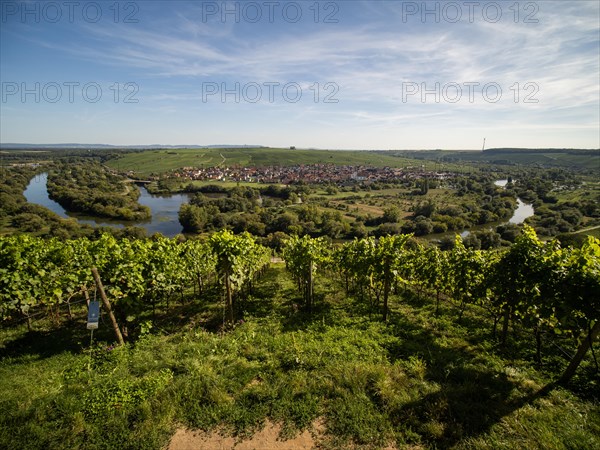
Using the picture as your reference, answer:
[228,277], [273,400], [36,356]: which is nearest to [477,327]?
[273,400]

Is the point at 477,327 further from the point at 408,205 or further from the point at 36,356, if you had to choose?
the point at 408,205

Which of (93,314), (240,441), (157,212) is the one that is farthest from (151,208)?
(240,441)

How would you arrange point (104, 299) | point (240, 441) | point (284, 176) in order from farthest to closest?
point (284, 176) < point (104, 299) < point (240, 441)

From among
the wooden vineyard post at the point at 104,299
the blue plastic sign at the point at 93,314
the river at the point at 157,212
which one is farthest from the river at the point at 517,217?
the blue plastic sign at the point at 93,314

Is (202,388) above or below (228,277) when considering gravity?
below

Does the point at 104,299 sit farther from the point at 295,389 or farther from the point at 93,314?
the point at 295,389

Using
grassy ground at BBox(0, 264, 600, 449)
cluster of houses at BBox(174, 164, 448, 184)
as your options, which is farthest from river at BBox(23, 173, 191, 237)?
grassy ground at BBox(0, 264, 600, 449)

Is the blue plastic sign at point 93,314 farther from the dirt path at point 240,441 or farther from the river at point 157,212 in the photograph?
the river at point 157,212
